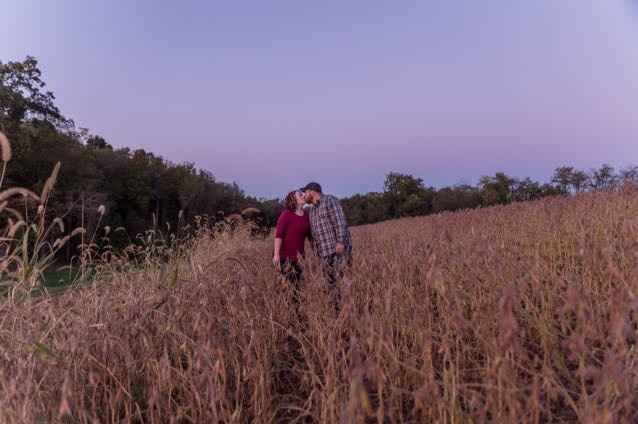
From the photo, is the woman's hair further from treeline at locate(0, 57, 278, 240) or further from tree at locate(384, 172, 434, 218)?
tree at locate(384, 172, 434, 218)

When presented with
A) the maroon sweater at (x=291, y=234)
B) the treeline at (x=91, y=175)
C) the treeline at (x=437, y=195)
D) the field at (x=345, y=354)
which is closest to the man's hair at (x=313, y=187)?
the maroon sweater at (x=291, y=234)

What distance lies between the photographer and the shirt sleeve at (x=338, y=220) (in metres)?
5.13

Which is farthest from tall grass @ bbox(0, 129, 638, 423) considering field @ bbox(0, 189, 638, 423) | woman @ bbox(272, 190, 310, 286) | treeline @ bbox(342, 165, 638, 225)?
treeline @ bbox(342, 165, 638, 225)

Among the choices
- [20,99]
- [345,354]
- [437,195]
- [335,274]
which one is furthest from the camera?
[437,195]

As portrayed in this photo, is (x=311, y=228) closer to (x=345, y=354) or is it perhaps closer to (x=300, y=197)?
(x=300, y=197)

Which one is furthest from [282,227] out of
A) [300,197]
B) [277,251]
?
[300,197]

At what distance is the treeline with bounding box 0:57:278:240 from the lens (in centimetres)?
2077

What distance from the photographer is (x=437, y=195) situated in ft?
133

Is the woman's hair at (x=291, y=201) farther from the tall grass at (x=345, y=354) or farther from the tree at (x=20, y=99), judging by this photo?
the tree at (x=20, y=99)

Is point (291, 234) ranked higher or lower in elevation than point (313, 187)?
lower

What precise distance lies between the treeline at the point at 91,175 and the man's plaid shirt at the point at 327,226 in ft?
33.6

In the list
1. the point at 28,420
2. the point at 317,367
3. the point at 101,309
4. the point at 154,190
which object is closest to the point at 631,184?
the point at 317,367

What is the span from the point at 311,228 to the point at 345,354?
2945 millimetres

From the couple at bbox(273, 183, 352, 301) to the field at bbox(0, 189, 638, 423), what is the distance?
30.5 inches
